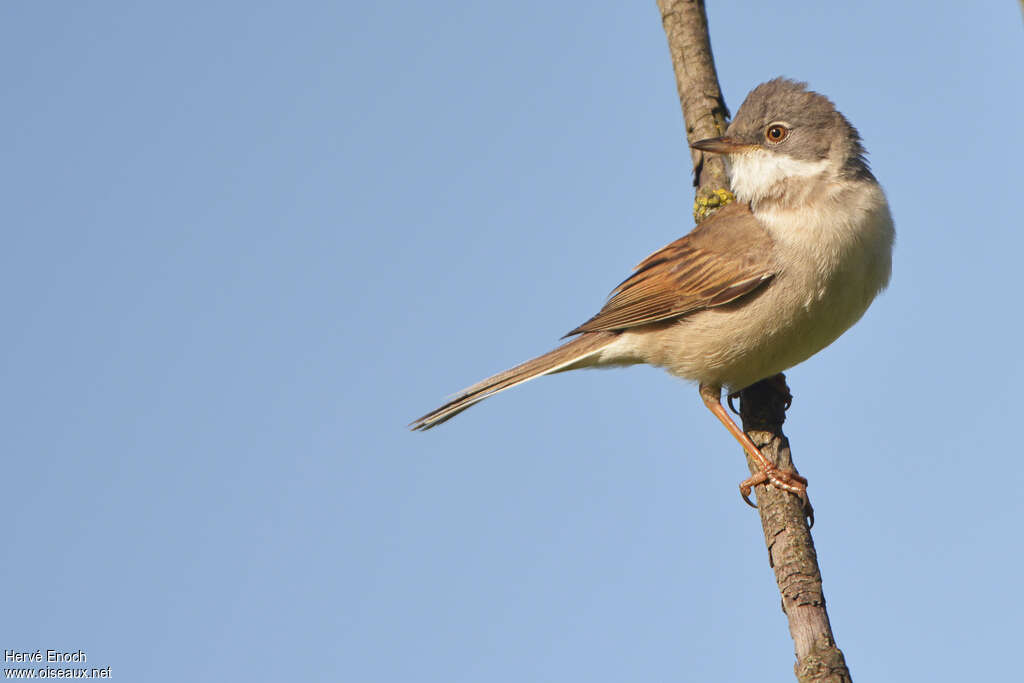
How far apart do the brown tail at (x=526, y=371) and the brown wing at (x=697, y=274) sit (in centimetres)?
10

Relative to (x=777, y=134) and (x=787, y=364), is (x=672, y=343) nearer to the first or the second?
(x=787, y=364)

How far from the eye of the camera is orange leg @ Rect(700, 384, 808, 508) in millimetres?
5172

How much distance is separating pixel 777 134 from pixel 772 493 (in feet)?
7.19

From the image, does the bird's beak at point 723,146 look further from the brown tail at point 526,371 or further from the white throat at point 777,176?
the brown tail at point 526,371

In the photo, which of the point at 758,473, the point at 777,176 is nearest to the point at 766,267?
the point at 777,176

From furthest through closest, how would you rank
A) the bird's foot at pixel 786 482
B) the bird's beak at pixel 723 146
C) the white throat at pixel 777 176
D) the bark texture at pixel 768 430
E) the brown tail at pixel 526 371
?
the brown tail at pixel 526 371
the bird's beak at pixel 723 146
the white throat at pixel 777 176
the bird's foot at pixel 786 482
the bark texture at pixel 768 430

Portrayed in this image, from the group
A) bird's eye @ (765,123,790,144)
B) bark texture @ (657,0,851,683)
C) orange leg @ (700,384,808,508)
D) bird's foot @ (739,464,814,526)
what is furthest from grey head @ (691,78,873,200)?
bird's foot @ (739,464,814,526)

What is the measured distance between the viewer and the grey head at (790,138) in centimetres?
574

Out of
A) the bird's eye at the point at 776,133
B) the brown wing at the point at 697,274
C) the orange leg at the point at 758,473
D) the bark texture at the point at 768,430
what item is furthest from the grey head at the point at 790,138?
the orange leg at the point at 758,473

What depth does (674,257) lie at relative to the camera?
6.22m

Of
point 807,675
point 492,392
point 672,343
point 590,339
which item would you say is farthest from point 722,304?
point 807,675

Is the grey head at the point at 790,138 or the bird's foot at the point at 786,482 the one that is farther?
the grey head at the point at 790,138

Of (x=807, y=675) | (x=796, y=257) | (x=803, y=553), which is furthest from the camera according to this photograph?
(x=796, y=257)

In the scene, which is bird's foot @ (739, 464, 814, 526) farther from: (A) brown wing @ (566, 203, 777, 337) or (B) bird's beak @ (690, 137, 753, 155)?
(B) bird's beak @ (690, 137, 753, 155)
